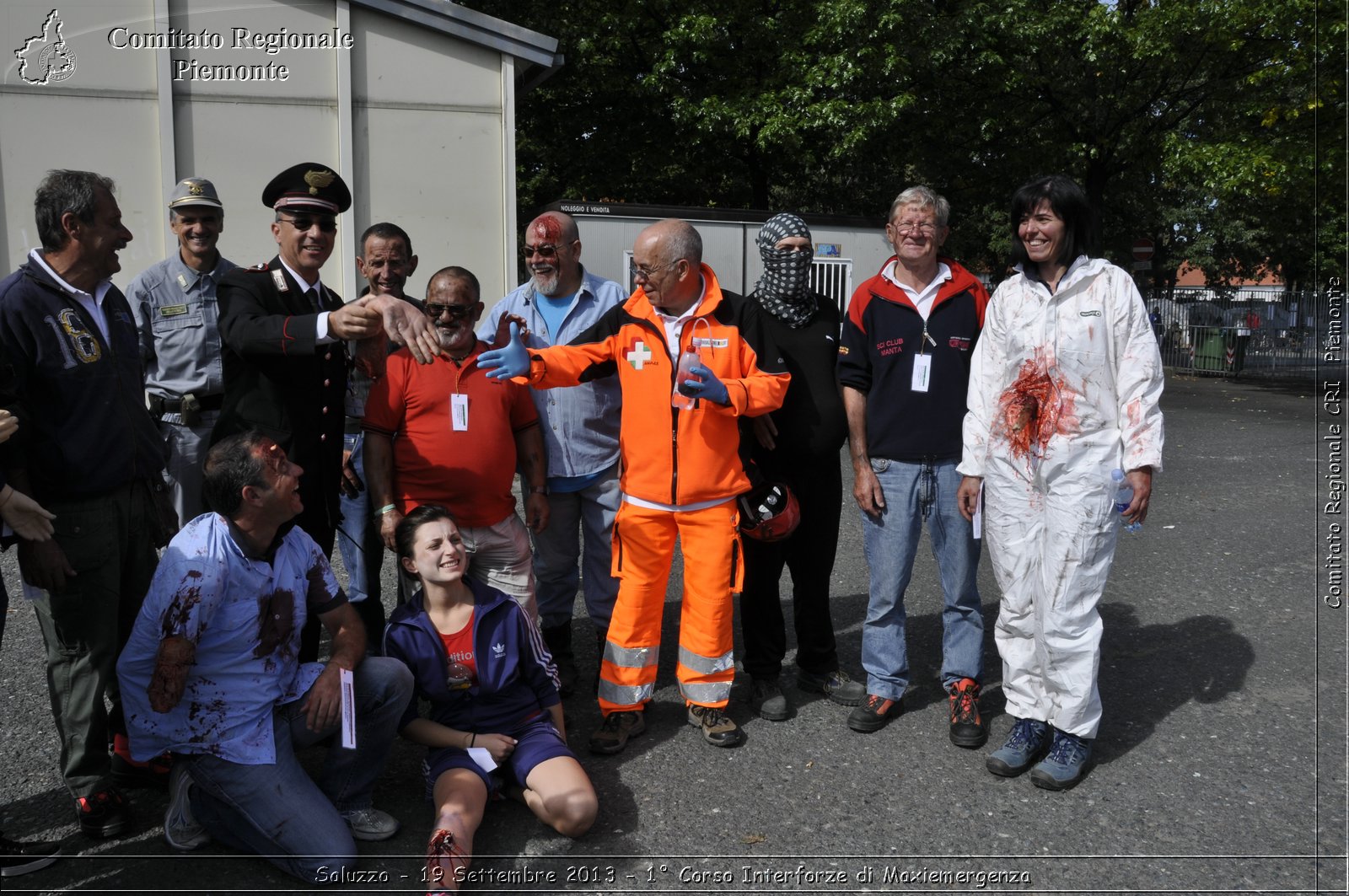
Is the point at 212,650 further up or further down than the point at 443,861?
further up

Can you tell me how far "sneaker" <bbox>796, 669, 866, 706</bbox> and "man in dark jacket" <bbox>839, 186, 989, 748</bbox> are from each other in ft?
0.54

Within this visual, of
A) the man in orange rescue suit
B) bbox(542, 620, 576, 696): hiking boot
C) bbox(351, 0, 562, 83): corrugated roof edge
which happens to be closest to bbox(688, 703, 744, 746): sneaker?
the man in orange rescue suit

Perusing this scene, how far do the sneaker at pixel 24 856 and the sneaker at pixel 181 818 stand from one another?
13.1 inches

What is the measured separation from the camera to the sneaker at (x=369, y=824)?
11.2 feet

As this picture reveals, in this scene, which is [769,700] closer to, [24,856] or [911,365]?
[911,365]

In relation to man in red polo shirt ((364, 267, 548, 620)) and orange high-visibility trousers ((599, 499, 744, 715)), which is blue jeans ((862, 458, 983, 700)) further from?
man in red polo shirt ((364, 267, 548, 620))

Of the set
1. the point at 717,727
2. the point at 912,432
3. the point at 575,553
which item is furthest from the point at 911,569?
the point at 575,553

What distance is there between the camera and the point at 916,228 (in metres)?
4.20

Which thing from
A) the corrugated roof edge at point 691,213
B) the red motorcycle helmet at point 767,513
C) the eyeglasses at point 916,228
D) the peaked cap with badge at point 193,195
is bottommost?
the red motorcycle helmet at point 767,513

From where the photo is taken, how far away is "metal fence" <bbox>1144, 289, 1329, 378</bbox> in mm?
22859

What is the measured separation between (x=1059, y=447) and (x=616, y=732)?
2023 millimetres

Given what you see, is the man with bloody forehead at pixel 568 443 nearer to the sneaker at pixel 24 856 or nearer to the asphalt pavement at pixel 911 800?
the asphalt pavement at pixel 911 800

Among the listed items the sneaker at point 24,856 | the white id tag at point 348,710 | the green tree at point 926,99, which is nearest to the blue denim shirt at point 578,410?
the white id tag at point 348,710

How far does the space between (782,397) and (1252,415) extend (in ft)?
46.1
